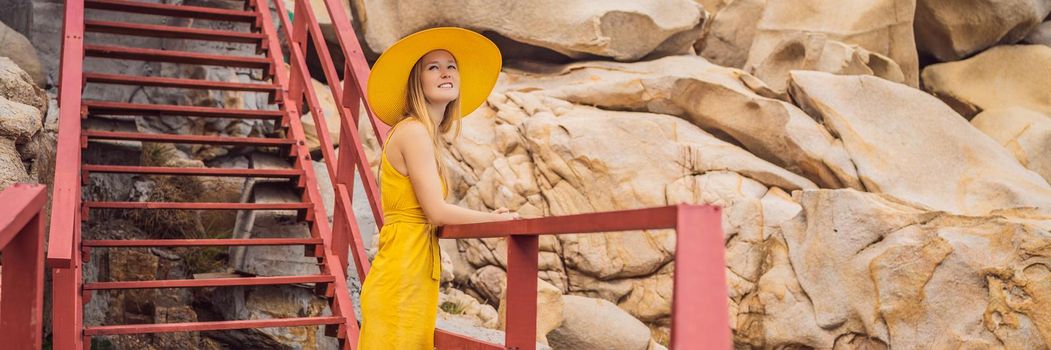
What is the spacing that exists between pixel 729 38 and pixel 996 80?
10.1 feet

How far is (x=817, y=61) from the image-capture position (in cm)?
1102

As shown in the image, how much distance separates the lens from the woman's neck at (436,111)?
11.6 feet

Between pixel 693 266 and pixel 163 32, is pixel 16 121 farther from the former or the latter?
pixel 693 266

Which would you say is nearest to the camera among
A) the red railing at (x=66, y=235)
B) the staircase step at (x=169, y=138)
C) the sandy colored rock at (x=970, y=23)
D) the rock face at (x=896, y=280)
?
the red railing at (x=66, y=235)

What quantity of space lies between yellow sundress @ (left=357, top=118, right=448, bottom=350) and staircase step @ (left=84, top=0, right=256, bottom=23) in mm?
4170

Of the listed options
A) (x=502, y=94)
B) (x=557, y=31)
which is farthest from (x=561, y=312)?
(x=557, y=31)

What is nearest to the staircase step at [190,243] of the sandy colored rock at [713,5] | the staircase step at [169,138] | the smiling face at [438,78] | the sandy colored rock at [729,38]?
the staircase step at [169,138]

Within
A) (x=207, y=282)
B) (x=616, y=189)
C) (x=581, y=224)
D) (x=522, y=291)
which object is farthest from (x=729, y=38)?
(x=581, y=224)

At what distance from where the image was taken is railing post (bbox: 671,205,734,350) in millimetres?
1675

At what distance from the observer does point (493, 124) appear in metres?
10.4

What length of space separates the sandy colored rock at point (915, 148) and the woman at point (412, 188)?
6.75m

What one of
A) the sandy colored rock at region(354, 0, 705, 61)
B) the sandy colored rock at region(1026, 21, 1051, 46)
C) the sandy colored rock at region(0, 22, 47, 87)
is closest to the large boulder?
the sandy colored rock at region(354, 0, 705, 61)

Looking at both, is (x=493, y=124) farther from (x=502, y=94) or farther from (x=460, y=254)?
(x=460, y=254)

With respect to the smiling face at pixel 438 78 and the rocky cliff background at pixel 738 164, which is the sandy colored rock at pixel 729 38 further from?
the smiling face at pixel 438 78
